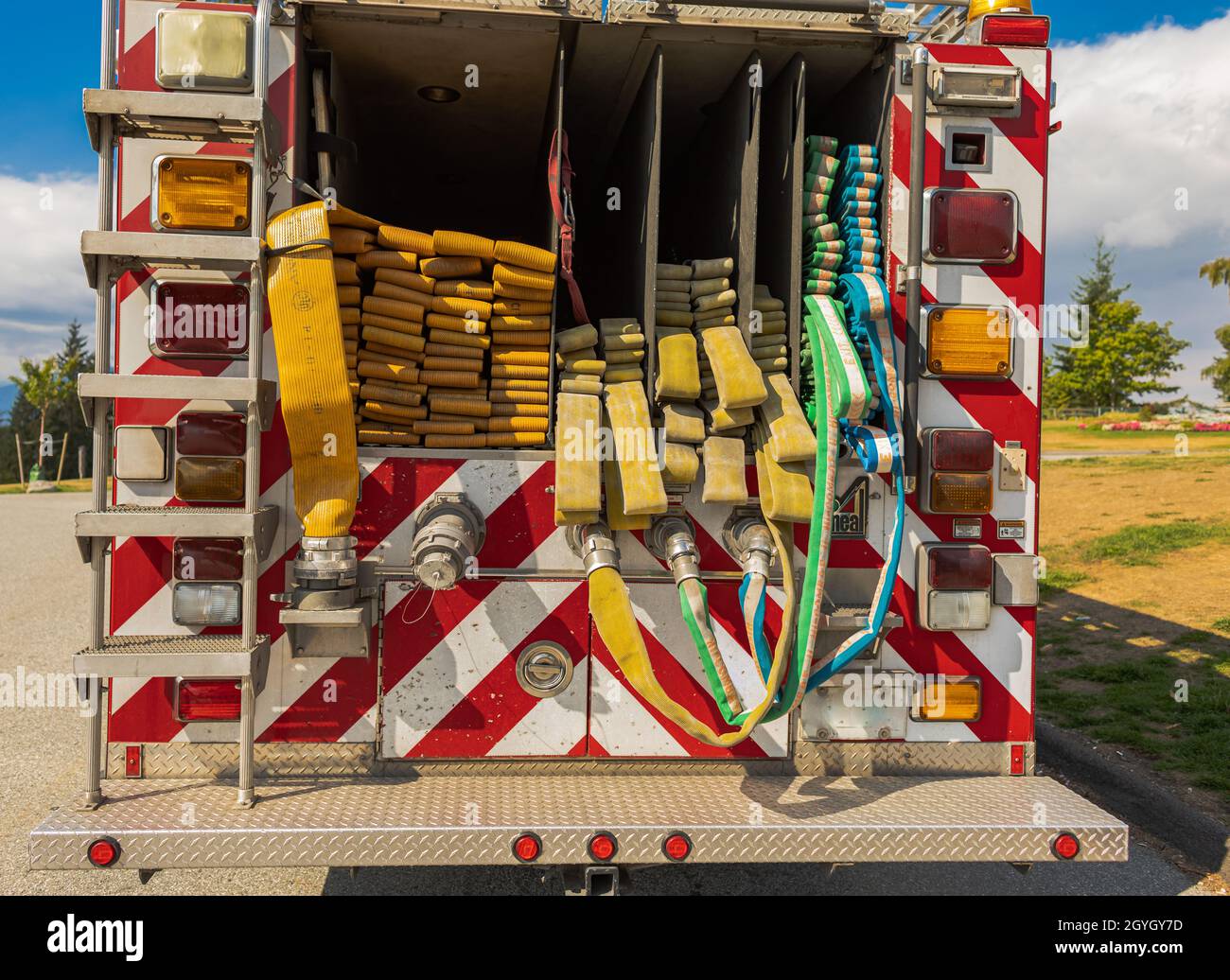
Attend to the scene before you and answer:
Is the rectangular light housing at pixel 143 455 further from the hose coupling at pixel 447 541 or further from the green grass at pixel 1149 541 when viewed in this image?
the green grass at pixel 1149 541

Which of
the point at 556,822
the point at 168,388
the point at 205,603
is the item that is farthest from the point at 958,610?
the point at 168,388

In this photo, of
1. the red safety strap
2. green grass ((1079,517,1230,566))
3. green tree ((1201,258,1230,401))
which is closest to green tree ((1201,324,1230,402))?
green tree ((1201,258,1230,401))

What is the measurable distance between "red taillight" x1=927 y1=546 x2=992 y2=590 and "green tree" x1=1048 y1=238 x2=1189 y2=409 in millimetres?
47380

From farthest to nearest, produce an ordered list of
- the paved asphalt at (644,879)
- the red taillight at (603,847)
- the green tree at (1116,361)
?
the green tree at (1116,361), the paved asphalt at (644,879), the red taillight at (603,847)

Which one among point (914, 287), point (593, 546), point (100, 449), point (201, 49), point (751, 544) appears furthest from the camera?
point (914, 287)

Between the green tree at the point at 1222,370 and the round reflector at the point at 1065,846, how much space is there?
59133 millimetres

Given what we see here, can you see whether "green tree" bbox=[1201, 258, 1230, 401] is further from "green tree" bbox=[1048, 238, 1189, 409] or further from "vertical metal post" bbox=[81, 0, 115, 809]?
"vertical metal post" bbox=[81, 0, 115, 809]

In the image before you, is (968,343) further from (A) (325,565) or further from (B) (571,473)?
(A) (325,565)

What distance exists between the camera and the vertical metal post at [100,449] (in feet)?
8.61

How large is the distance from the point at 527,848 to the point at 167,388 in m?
1.62

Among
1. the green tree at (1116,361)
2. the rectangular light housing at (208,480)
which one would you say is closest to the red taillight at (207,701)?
the rectangular light housing at (208,480)

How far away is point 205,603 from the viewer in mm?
2844

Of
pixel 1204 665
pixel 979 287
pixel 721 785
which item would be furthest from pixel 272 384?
pixel 1204 665
